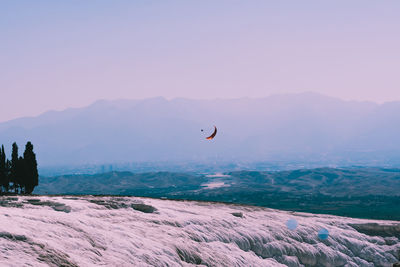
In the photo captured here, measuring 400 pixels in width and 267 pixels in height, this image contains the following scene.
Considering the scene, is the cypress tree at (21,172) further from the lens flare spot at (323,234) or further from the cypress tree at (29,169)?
the lens flare spot at (323,234)

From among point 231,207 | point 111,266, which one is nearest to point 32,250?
point 111,266

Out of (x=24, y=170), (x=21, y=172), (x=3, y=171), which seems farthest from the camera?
(x=3, y=171)

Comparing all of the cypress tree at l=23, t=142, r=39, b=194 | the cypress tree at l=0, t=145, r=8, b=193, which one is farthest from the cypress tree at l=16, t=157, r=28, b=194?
the cypress tree at l=0, t=145, r=8, b=193

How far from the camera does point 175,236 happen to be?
111 ft

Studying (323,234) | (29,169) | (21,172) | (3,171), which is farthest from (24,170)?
(323,234)

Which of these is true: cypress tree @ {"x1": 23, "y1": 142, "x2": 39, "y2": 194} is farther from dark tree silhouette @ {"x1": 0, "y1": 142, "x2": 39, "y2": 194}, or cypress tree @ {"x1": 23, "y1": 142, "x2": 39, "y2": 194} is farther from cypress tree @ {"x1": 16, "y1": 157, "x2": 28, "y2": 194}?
cypress tree @ {"x1": 16, "y1": 157, "x2": 28, "y2": 194}

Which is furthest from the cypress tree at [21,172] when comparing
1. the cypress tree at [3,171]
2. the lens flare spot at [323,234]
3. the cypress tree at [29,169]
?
the lens flare spot at [323,234]

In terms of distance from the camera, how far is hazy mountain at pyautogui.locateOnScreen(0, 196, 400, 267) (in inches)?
986

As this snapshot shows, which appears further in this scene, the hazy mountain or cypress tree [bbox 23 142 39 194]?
cypress tree [bbox 23 142 39 194]

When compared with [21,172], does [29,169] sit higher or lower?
higher

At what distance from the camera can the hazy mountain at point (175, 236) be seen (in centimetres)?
2505

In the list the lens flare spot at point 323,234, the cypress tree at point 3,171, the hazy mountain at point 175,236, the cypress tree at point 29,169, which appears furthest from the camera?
the cypress tree at point 3,171

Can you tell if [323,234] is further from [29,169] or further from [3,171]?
[3,171]

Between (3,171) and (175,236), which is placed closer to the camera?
(175,236)
